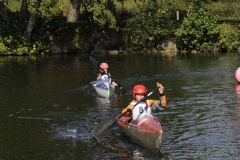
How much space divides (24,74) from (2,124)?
1641 centimetres

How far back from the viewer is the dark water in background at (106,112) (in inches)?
680

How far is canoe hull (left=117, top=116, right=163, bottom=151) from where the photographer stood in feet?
53.4

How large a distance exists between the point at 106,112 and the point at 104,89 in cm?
404

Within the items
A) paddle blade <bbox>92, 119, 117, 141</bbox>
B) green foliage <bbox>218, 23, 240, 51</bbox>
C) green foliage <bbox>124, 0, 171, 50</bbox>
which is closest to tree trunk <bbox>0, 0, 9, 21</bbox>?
green foliage <bbox>124, 0, 171, 50</bbox>

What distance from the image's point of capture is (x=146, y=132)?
54.3 feet

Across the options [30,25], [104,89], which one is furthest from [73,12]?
[104,89]

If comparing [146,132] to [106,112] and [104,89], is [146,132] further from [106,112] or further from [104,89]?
[104,89]

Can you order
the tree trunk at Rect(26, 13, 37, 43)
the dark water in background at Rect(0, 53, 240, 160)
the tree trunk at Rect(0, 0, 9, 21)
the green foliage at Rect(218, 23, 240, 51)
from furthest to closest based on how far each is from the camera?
1. the green foliage at Rect(218, 23, 240, 51)
2. the tree trunk at Rect(0, 0, 9, 21)
3. the tree trunk at Rect(26, 13, 37, 43)
4. the dark water in background at Rect(0, 53, 240, 160)

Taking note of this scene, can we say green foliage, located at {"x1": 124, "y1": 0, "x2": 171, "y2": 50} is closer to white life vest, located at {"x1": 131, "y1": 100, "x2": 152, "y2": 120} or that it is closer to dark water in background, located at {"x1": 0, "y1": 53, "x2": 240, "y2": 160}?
dark water in background, located at {"x1": 0, "y1": 53, "x2": 240, "y2": 160}

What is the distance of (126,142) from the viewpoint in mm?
18188

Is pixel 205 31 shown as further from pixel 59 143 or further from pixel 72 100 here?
pixel 59 143

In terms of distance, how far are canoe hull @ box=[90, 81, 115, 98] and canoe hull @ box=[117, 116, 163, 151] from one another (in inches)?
362

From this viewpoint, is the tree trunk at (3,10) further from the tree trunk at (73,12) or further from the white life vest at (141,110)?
the white life vest at (141,110)

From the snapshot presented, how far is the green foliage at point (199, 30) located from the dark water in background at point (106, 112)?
15435mm
